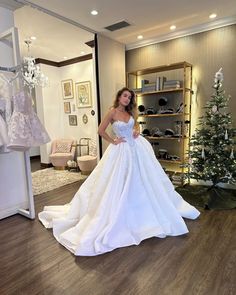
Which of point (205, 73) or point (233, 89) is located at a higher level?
point (205, 73)

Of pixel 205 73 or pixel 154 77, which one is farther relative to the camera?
pixel 154 77

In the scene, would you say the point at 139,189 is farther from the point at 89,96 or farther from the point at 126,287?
the point at 89,96

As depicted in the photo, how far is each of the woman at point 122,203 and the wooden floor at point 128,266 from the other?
109mm

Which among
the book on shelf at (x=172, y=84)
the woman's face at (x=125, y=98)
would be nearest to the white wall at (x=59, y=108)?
the book on shelf at (x=172, y=84)

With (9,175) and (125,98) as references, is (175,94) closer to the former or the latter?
(125,98)

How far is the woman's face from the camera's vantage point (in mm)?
2654

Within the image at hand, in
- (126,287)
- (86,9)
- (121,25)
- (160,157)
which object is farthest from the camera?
(160,157)

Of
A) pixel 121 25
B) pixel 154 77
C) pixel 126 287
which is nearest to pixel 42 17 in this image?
pixel 121 25

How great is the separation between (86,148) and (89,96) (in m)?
1.39

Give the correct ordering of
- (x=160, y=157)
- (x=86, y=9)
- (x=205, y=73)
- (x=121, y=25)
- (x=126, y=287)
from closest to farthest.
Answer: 1. (x=126, y=287)
2. (x=86, y=9)
3. (x=121, y=25)
4. (x=205, y=73)
5. (x=160, y=157)

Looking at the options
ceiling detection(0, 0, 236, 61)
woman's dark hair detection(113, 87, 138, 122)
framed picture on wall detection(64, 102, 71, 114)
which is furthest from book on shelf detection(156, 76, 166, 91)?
framed picture on wall detection(64, 102, 71, 114)

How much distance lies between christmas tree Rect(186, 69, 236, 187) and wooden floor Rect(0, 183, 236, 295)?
0.94 m

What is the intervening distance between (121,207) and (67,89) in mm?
4759

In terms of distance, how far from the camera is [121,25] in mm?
3924
